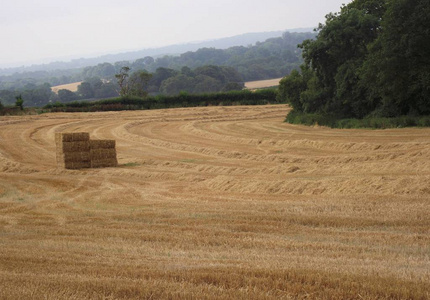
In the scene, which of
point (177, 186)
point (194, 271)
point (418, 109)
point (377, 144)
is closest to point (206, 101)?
point (418, 109)

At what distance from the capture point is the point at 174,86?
9812cm

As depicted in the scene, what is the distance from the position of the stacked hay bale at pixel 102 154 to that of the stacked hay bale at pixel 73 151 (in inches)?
7.2

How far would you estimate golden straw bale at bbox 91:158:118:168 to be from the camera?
1955 centimetres

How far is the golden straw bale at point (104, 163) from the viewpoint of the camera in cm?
1955

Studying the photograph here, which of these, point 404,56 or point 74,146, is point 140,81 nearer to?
point 404,56

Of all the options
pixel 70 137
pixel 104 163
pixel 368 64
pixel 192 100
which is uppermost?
pixel 368 64

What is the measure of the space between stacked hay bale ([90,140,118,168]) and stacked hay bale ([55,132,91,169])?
0.18 metres

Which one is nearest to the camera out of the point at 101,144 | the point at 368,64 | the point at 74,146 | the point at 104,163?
the point at 74,146

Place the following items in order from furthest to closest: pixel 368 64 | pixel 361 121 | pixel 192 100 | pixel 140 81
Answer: pixel 140 81 < pixel 192 100 < pixel 361 121 < pixel 368 64

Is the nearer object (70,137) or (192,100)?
(70,137)

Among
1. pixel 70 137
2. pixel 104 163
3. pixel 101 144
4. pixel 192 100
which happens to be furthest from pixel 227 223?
pixel 192 100

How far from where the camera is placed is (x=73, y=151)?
19.3m

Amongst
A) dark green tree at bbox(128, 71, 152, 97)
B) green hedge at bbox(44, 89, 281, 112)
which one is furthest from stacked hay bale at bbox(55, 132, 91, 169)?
dark green tree at bbox(128, 71, 152, 97)

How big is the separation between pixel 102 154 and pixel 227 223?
10825 mm
